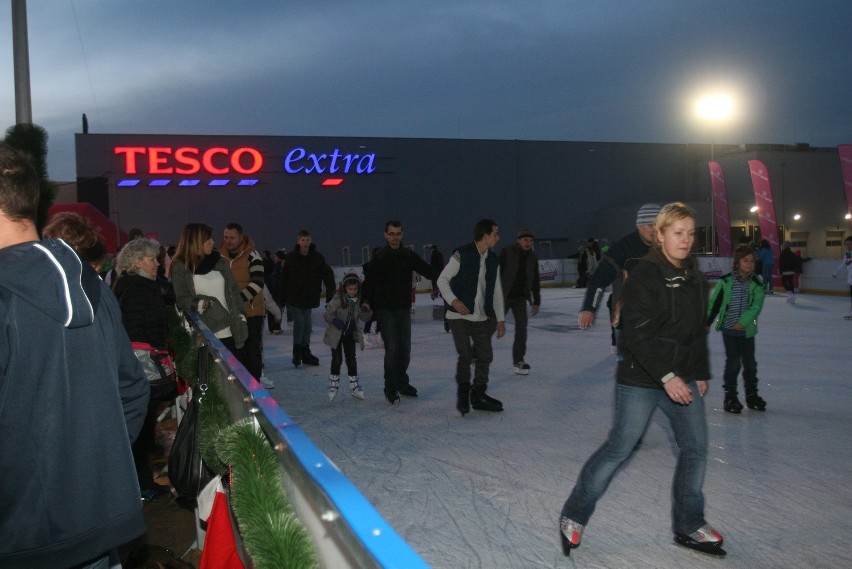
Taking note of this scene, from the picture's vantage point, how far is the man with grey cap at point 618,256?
5555mm

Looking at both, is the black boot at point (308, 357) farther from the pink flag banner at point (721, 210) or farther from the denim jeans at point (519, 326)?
the pink flag banner at point (721, 210)

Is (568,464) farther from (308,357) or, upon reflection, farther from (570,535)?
(308,357)

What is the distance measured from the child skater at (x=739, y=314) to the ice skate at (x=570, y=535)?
11.3 ft

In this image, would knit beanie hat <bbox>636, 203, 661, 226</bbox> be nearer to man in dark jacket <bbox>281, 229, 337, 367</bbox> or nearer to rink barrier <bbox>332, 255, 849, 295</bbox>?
man in dark jacket <bbox>281, 229, 337, 367</bbox>

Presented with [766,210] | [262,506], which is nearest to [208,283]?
[262,506]

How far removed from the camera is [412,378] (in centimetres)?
949

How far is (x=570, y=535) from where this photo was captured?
12.8 feet

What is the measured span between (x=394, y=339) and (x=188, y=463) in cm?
424

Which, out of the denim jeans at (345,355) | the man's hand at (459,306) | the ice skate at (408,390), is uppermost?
the man's hand at (459,306)

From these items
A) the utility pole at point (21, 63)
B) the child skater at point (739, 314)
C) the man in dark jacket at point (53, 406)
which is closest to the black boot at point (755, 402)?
the child skater at point (739, 314)

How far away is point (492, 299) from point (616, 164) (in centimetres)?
3450

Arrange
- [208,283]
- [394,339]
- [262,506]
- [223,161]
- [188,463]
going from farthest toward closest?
[223,161] < [394,339] < [208,283] < [188,463] < [262,506]

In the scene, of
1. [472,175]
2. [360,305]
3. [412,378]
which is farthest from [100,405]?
[472,175]

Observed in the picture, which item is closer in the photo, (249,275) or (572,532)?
(572,532)
